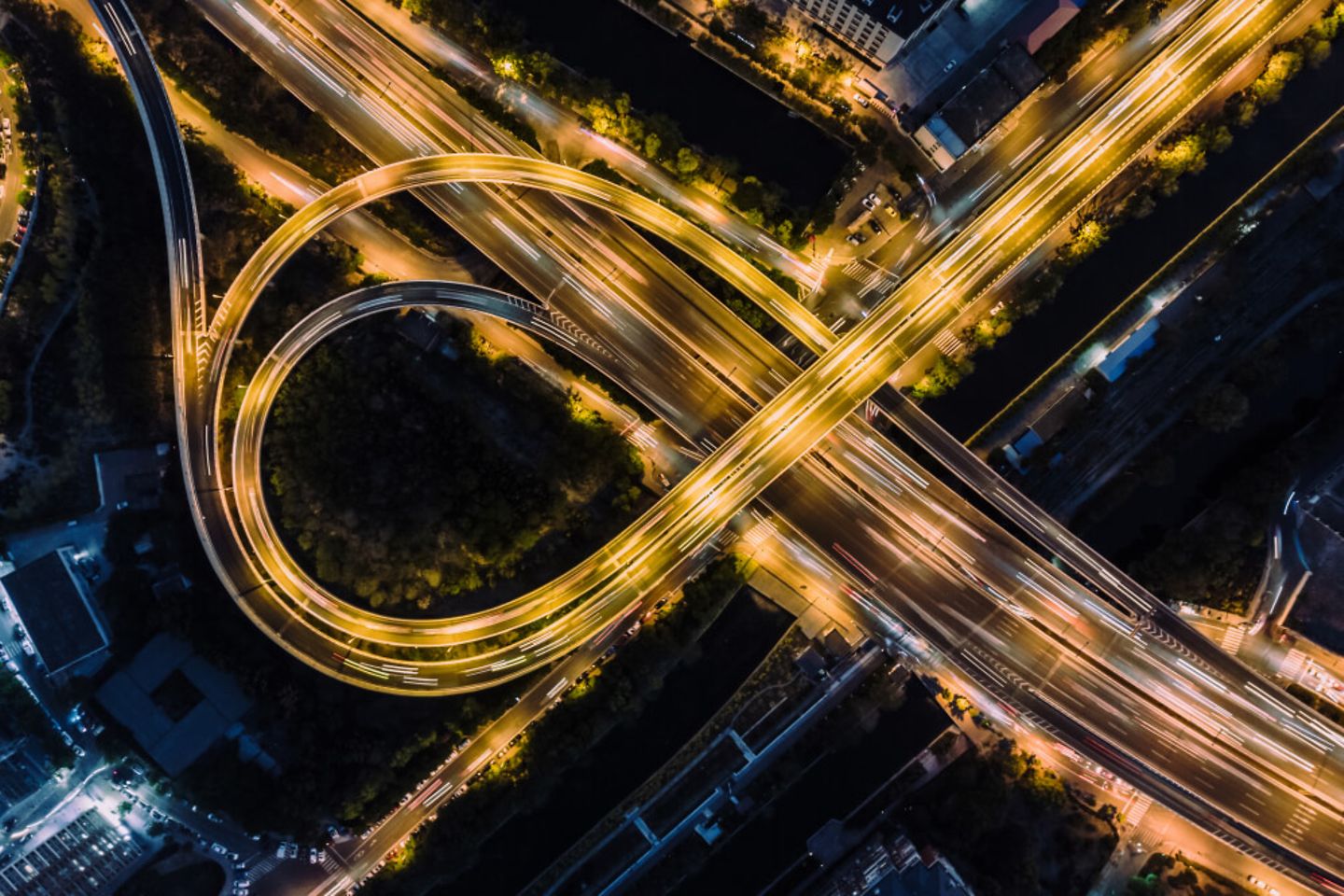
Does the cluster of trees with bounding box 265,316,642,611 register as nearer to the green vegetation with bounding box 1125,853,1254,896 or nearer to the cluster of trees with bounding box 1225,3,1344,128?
the green vegetation with bounding box 1125,853,1254,896

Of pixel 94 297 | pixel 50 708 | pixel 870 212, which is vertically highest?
pixel 94 297

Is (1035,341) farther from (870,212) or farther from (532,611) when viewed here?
(532,611)

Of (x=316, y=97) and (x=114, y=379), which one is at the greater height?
(x=316, y=97)

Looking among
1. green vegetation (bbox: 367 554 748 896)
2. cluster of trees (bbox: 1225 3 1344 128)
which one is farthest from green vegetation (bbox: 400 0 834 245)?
cluster of trees (bbox: 1225 3 1344 128)

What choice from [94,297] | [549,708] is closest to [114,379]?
[94,297]

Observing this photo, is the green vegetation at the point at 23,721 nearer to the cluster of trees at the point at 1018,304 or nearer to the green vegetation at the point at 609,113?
the green vegetation at the point at 609,113

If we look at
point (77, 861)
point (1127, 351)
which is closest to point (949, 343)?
point (1127, 351)

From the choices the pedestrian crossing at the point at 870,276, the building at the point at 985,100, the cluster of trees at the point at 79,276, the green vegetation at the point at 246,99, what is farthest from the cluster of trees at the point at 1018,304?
the cluster of trees at the point at 79,276
